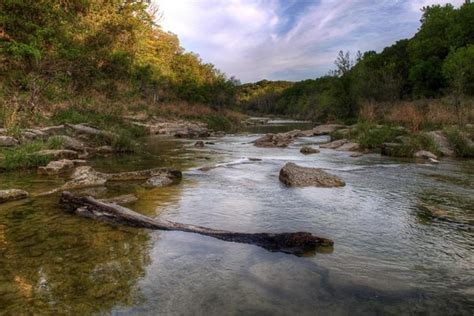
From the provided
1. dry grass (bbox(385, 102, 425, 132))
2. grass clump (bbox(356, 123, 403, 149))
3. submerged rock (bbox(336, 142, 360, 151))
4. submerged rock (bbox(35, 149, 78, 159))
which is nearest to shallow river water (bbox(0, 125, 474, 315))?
submerged rock (bbox(35, 149, 78, 159))

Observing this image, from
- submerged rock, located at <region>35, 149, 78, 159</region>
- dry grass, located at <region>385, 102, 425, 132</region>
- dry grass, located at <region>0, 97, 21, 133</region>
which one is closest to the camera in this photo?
submerged rock, located at <region>35, 149, 78, 159</region>

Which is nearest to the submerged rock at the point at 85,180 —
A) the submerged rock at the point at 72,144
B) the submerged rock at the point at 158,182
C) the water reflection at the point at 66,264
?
the submerged rock at the point at 158,182

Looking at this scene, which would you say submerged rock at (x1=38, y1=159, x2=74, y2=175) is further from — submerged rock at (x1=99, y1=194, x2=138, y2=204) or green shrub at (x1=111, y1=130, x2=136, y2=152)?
green shrub at (x1=111, y1=130, x2=136, y2=152)

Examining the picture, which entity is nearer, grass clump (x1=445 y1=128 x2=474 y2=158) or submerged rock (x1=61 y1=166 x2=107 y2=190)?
submerged rock (x1=61 y1=166 x2=107 y2=190)

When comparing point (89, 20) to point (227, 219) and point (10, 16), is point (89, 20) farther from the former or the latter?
point (227, 219)

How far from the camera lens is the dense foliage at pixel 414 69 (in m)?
49.9

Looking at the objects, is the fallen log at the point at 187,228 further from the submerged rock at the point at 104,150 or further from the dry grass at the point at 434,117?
the dry grass at the point at 434,117

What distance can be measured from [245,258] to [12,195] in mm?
6311

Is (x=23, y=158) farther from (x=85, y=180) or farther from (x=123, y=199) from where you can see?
(x=123, y=199)

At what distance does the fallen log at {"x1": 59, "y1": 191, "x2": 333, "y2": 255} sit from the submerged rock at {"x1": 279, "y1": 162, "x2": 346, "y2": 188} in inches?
204

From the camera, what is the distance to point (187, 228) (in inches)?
272

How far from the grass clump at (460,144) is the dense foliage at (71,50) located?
20884mm

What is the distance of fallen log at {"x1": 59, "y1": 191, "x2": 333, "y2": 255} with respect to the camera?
6102 mm

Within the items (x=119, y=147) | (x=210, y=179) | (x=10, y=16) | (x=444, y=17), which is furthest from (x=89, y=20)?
(x=444, y=17)
